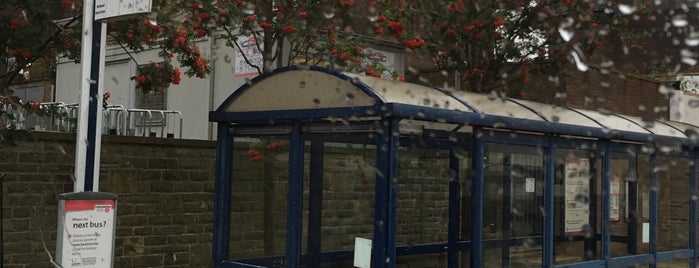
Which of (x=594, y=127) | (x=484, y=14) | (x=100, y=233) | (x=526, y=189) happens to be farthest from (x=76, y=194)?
(x=484, y=14)

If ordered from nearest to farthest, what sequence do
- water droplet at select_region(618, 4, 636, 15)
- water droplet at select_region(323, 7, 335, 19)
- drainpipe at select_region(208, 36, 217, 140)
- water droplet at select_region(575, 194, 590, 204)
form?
water droplet at select_region(575, 194, 590, 204) → water droplet at select_region(323, 7, 335, 19) → water droplet at select_region(618, 4, 636, 15) → drainpipe at select_region(208, 36, 217, 140)

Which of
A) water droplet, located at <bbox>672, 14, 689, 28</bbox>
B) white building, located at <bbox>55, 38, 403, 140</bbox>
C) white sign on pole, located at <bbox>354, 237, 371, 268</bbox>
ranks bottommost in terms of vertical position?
white sign on pole, located at <bbox>354, 237, 371, 268</bbox>

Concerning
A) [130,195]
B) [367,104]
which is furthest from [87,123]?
[130,195]

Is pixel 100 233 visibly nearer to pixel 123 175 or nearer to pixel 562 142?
pixel 123 175

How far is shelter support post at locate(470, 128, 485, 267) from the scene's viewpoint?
637cm

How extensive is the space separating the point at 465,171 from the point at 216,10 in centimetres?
310

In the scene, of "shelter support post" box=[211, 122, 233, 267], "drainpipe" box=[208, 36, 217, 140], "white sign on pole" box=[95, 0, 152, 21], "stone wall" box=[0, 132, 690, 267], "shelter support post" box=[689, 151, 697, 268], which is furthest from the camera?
"drainpipe" box=[208, 36, 217, 140]

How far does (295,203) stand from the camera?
6.21 metres

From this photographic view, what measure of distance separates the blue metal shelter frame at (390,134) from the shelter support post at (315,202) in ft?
0.03

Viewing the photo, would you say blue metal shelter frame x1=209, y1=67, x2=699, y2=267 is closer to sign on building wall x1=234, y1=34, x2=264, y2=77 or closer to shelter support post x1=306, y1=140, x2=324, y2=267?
shelter support post x1=306, y1=140, x2=324, y2=267

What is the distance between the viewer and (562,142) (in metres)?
7.31

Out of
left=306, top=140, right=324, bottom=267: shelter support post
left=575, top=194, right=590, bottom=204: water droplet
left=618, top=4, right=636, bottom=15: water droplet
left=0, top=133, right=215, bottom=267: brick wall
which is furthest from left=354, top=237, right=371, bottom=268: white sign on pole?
left=618, top=4, right=636, bottom=15: water droplet

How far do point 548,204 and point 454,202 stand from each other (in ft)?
4.34

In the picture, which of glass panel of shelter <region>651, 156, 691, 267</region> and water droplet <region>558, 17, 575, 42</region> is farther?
water droplet <region>558, 17, 575, 42</region>
